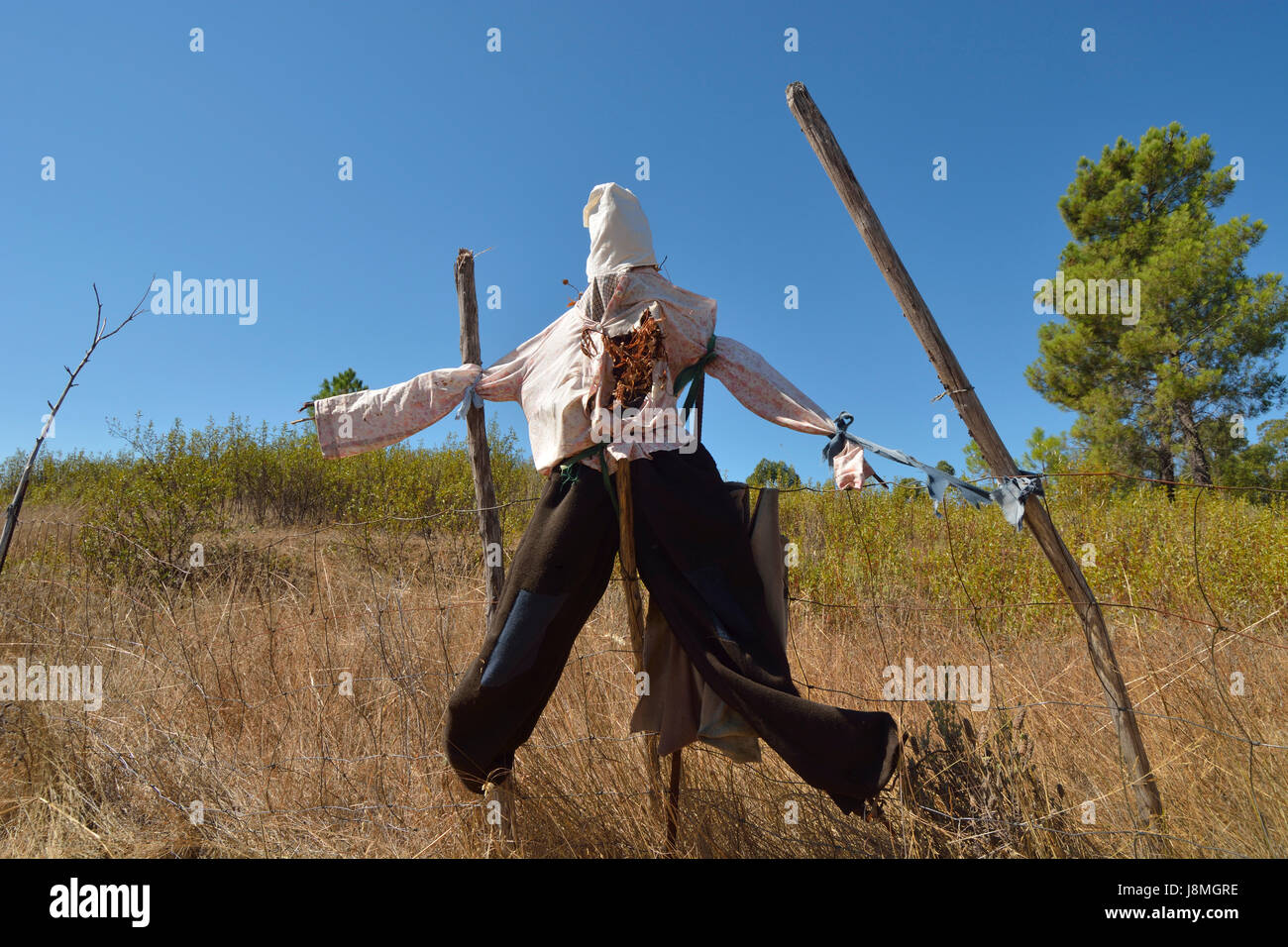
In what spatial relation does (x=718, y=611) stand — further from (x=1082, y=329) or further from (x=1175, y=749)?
(x=1082, y=329)

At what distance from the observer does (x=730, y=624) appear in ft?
6.91

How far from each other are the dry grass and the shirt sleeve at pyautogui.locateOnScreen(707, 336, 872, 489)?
115 centimetres

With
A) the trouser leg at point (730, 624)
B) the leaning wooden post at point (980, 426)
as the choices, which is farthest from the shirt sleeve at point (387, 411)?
the leaning wooden post at point (980, 426)

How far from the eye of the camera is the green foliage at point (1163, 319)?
1373 centimetres

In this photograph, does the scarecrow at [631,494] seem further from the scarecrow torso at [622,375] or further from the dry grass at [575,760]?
the dry grass at [575,760]

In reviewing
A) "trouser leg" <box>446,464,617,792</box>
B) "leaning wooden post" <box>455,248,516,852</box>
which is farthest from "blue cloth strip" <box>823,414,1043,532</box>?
"leaning wooden post" <box>455,248,516,852</box>

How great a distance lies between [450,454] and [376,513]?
1.75 metres

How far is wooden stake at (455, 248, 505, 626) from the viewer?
8.57ft

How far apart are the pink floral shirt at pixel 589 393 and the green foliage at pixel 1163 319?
50.1ft

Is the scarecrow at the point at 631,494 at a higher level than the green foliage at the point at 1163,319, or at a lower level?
lower

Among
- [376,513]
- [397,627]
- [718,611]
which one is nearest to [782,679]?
[718,611]

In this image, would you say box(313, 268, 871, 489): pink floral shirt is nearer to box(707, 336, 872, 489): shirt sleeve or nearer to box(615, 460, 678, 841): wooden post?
box(707, 336, 872, 489): shirt sleeve

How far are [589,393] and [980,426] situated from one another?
1.37 metres

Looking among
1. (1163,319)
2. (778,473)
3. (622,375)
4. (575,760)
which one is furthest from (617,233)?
(1163,319)
